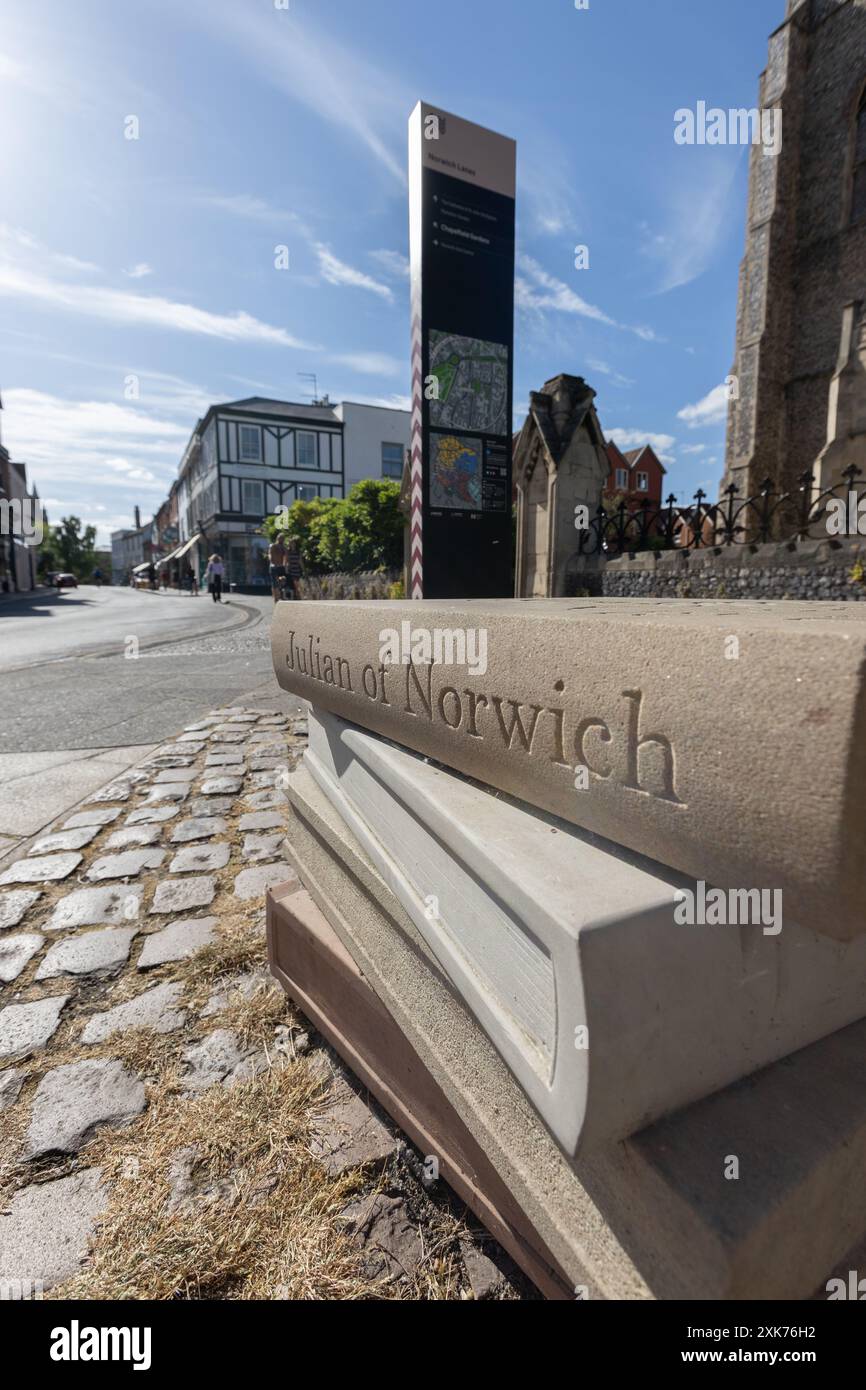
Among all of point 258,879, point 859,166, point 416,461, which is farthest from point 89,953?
point 859,166

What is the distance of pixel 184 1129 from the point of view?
1.25 meters

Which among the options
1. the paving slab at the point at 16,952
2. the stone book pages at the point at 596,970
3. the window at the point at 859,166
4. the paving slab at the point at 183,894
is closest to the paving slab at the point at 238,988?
the paving slab at the point at 183,894

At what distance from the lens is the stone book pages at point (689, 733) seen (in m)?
0.49

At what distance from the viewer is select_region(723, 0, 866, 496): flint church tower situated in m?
15.0

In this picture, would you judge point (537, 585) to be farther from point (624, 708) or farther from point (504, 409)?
point (624, 708)

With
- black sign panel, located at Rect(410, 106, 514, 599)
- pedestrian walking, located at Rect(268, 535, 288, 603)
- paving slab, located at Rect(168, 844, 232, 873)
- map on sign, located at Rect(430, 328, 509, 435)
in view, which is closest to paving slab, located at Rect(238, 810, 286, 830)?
paving slab, located at Rect(168, 844, 232, 873)

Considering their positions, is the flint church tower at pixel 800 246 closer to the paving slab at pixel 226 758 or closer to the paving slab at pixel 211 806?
the paving slab at pixel 226 758

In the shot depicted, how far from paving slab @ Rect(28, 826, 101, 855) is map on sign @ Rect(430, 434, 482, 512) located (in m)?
4.39

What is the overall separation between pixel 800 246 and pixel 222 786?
20765 mm

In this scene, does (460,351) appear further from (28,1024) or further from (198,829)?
(28,1024)

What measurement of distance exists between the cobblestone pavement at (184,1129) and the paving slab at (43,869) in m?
0.02

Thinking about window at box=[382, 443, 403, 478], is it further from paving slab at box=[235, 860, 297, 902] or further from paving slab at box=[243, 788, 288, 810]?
paving slab at box=[235, 860, 297, 902]
